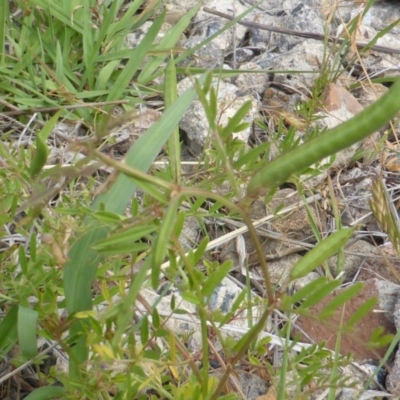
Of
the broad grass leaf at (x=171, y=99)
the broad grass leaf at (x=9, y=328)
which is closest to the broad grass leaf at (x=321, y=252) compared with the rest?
the broad grass leaf at (x=171, y=99)

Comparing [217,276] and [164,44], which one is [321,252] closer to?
[217,276]

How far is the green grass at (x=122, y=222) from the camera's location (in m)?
0.84

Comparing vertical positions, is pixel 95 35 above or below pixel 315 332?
above

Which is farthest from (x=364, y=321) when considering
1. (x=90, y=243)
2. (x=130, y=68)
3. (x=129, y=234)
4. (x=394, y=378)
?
(x=130, y=68)

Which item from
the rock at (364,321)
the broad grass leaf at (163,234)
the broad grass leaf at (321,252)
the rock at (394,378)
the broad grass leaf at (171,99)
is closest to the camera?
the broad grass leaf at (163,234)

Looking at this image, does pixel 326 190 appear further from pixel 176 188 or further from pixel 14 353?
pixel 176 188

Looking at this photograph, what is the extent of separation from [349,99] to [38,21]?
1128 mm

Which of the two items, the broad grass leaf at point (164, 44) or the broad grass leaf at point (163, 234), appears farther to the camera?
the broad grass leaf at point (164, 44)

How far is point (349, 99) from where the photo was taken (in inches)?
89.7

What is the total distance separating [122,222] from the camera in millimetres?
1003

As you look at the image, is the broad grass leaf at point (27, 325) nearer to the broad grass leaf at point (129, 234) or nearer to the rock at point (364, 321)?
the broad grass leaf at point (129, 234)

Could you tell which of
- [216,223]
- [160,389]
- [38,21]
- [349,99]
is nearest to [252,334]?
[160,389]

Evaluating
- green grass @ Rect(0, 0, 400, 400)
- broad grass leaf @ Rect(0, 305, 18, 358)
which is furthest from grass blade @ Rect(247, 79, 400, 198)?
broad grass leaf @ Rect(0, 305, 18, 358)

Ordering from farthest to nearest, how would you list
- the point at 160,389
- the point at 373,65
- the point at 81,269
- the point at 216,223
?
the point at 373,65 → the point at 216,223 → the point at 81,269 → the point at 160,389
